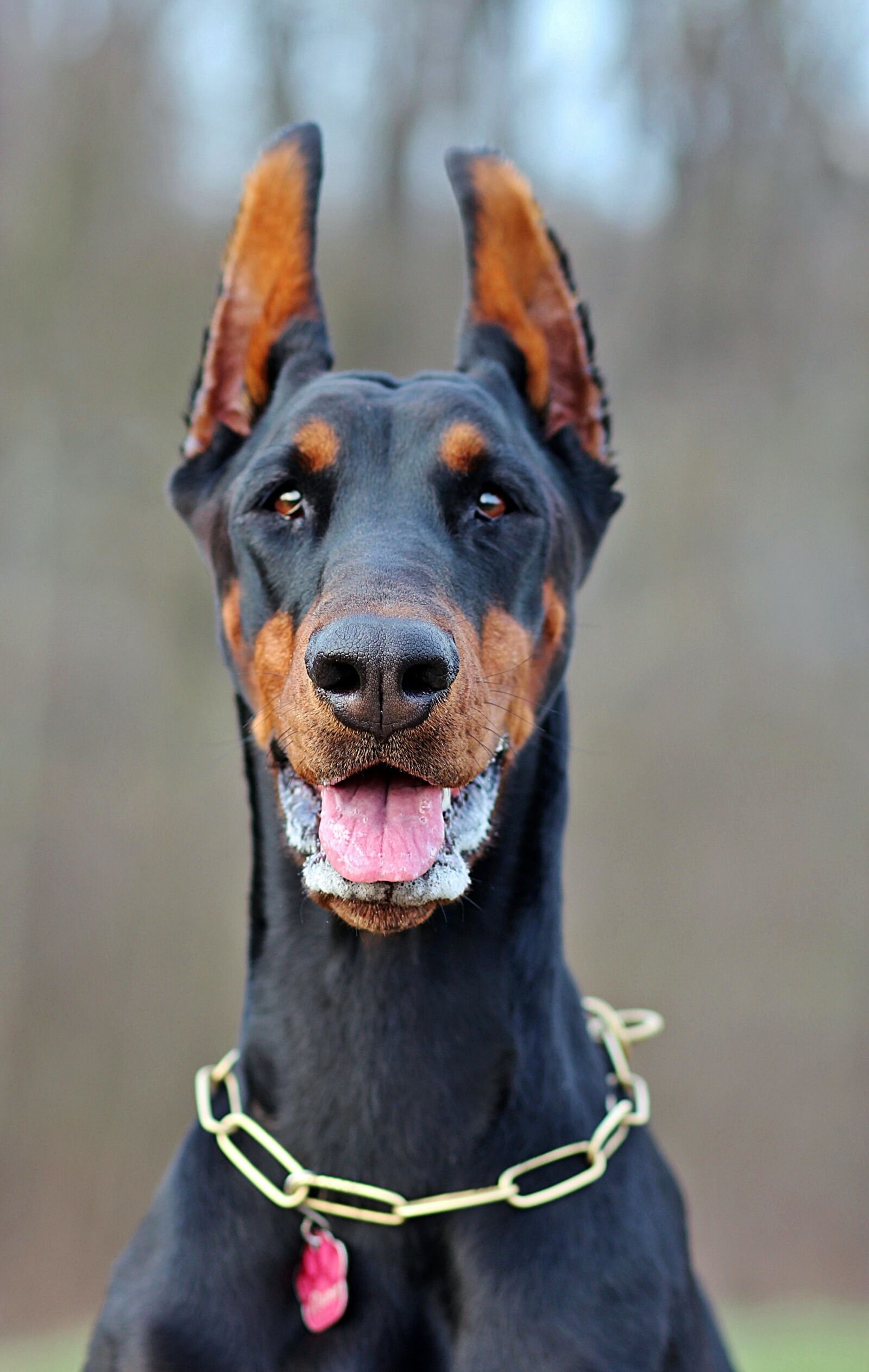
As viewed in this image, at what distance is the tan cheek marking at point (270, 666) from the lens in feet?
8.02

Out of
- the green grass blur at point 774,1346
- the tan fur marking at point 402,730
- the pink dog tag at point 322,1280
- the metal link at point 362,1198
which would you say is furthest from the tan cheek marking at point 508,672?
the green grass blur at point 774,1346

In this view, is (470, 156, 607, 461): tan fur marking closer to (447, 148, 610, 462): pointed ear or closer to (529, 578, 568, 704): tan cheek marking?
(447, 148, 610, 462): pointed ear

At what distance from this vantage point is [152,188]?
10375 millimetres

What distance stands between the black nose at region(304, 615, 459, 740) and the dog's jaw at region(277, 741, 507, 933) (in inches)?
8.8

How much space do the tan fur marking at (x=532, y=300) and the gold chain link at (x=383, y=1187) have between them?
1.44 m

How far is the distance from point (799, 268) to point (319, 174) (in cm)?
947

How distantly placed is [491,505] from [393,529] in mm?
281

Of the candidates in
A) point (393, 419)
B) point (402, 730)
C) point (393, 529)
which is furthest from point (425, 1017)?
point (393, 419)

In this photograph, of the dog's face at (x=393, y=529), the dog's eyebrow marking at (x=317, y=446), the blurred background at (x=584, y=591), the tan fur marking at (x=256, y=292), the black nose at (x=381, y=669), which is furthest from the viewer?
the blurred background at (x=584, y=591)

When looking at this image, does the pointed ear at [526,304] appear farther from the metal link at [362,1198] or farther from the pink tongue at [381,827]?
the metal link at [362,1198]

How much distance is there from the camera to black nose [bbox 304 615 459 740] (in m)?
2.01

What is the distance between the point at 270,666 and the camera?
2.50 metres

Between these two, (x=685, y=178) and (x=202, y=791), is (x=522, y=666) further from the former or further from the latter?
(x=685, y=178)

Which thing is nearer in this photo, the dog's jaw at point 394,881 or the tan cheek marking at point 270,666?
the dog's jaw at point 394,881
